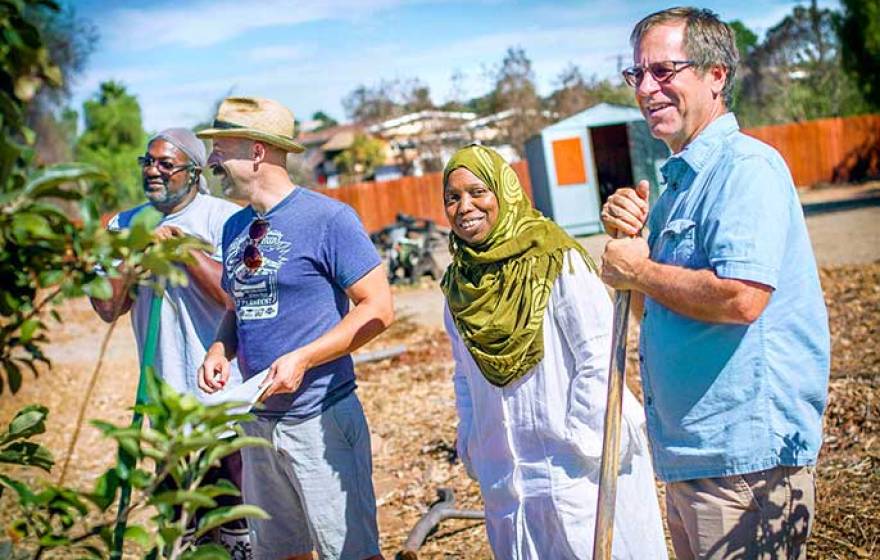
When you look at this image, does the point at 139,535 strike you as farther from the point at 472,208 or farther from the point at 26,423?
the point at 472,208

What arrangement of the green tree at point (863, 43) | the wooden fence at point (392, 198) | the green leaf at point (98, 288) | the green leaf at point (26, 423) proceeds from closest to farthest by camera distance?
the green leaf at point (98, 288) < the green leaf at point (26, 423) < the green tree at point (863, 43) < the wooden fence at point (392, 198)

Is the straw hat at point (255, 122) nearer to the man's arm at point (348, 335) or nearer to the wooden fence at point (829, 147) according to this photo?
the man's arm at point (348, 335)

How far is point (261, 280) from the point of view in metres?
3.63

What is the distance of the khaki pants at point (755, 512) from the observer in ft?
8.50

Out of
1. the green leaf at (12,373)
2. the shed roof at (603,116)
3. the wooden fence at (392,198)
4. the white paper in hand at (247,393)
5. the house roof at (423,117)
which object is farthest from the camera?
the house roof at (423,117)

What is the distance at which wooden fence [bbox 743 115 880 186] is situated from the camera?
3453 cm

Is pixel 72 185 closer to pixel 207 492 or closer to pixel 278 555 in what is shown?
pixel 207 492

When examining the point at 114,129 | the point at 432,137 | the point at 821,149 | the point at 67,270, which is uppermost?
the point at 114,129

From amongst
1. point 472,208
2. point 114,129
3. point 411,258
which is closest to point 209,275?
point 472,208

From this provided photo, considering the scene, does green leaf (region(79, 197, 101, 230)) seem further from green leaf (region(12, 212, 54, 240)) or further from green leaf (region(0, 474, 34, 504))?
green leaf (region(0, 474, 34, 504))

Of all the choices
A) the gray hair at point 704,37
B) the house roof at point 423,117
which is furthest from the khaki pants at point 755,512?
the house roof at point 423,117

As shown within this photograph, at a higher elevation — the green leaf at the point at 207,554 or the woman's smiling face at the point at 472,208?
the woman's smiling face at the point at 472,208

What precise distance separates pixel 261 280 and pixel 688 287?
1.71 m

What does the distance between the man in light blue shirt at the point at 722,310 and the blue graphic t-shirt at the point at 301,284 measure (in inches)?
47.0
